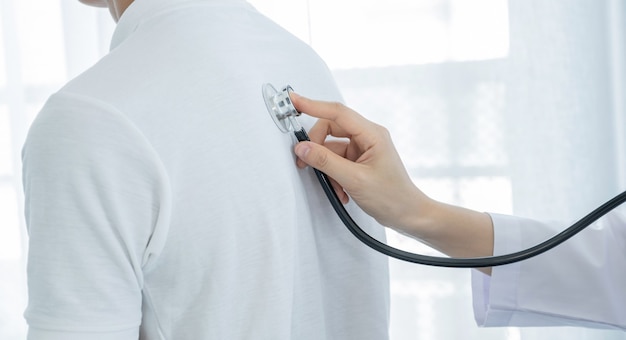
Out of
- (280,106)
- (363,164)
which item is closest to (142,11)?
(280,106)

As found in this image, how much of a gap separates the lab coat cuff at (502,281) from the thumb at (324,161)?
0.96ft

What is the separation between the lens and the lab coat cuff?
929 millimetres

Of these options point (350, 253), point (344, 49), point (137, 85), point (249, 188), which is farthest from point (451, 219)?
point (344, 49)

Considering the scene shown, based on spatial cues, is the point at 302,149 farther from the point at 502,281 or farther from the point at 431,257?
the point at 502,281

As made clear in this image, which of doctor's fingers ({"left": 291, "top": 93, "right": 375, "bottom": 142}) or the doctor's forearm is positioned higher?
doctor's fingers ({"left": 291, "top": 93, "right": 375, "bottom": 142})

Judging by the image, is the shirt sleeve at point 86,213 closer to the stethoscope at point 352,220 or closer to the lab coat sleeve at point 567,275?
the stethoscope at point 352,220

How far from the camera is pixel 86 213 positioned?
1.79ft

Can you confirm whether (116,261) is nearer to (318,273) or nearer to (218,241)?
(218,241)

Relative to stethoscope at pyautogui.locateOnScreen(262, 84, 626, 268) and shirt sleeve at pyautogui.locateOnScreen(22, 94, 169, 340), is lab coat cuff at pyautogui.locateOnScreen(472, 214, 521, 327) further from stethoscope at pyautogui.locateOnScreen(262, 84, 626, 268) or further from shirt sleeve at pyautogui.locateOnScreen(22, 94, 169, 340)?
A: shirt sleeve at pyautogui.locateOnScreen(22, 94, 169, 340)

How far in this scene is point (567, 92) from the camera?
164cm

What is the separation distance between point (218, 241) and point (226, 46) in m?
0.20

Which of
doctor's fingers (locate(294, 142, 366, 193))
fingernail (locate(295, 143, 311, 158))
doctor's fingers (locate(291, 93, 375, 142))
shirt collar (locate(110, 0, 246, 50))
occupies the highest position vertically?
shirt collar (locate(110, 0, 246, 50))

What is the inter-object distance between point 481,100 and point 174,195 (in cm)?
128

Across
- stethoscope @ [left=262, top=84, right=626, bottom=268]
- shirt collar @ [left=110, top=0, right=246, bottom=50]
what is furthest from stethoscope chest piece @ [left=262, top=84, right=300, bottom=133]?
shirt collar @ [left=110, top=0, right=246, bottom=50]
